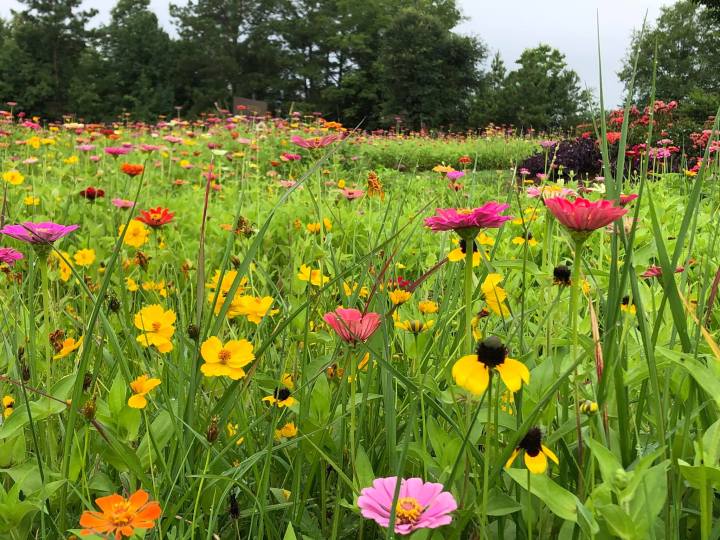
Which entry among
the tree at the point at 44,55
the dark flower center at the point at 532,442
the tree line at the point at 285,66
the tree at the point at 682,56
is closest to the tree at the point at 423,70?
the tree line at the point at 285,66

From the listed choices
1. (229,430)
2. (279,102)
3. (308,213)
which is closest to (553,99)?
(279,102)

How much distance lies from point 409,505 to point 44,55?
34.1m

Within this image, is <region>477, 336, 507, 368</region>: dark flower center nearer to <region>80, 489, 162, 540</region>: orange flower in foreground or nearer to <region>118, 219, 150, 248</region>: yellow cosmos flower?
<region>80, 489, 162, 540</region>: orange flower in foreground

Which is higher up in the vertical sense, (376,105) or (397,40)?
(397,40)

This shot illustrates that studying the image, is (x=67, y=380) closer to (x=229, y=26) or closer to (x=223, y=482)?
(x=223, y=482)

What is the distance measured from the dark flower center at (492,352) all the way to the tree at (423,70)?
1014 inches

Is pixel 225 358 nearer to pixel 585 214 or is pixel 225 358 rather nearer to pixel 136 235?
pixel 585 214

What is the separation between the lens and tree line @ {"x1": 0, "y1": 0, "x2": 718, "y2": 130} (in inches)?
1045

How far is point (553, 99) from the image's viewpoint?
2744 centimetres

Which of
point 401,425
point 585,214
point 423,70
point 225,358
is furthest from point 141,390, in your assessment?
point 423,70

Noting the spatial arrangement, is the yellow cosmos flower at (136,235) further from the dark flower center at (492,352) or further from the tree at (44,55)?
the tree at (44,55)

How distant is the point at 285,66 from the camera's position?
3309 cm

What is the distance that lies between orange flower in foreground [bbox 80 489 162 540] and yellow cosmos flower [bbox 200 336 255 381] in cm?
18

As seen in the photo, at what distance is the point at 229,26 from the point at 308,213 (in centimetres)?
3405
